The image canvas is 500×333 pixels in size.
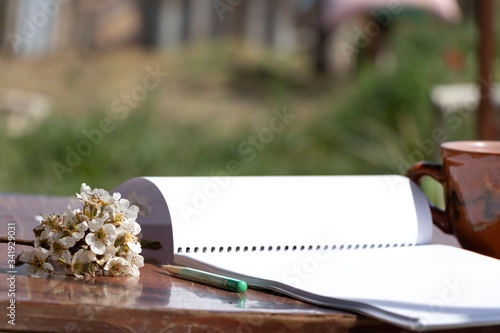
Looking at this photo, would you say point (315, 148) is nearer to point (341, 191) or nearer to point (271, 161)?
point (271, 161)

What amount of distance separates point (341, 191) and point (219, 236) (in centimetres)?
17

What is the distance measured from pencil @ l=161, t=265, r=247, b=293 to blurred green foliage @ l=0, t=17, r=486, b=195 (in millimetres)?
2741

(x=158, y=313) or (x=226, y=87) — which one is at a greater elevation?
(x=158, y=313)

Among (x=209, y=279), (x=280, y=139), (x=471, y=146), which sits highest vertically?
(x=471, y=146)

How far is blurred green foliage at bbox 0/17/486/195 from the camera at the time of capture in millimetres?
3658

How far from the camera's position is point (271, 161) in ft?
13.2

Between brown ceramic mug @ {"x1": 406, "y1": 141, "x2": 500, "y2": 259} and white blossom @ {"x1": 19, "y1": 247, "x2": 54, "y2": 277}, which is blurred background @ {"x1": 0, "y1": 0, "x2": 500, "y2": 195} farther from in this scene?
white blossom @ {"x1": 19, "y1": 247, "x2": 54, "y2": 277}

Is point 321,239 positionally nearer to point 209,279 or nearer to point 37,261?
point 209,279

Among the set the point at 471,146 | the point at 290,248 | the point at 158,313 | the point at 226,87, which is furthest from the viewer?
the point at 226,87

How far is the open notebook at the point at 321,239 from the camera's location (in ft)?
2.19

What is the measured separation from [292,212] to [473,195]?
0.73 ft

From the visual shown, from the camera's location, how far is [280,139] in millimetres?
4355

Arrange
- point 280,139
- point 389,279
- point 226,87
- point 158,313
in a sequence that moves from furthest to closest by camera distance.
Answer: point 226,87 < point 280,139 < point 389,279 < point 158,313

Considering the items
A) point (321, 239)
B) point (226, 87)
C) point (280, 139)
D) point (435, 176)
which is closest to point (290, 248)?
point (321, 239)
